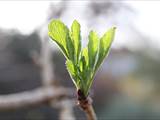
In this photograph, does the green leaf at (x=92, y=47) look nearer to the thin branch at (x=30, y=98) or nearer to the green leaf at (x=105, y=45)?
the green leaf at (x=105, y=45)

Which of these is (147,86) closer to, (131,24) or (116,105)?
(116,105)

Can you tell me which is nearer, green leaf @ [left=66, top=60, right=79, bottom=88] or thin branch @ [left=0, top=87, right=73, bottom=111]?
green leaf @ [left=66, top=60, right=79, bottom=88]

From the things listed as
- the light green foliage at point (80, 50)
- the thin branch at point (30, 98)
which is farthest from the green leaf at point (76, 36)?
the thin branch at point (30, 98)

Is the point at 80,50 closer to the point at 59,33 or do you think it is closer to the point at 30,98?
the point at 59,33

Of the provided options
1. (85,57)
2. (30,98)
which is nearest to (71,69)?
(85,57)

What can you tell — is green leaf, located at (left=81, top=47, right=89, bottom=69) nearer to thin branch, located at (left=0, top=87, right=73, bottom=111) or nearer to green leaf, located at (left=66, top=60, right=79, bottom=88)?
green leaf, located at (left=66, top=60, right=79, bottom=88)

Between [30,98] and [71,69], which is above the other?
[71,69]

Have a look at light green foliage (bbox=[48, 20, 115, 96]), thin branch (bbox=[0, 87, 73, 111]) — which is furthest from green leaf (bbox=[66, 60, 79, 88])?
thin branch (bbox=[0, 87, 73, 111])
